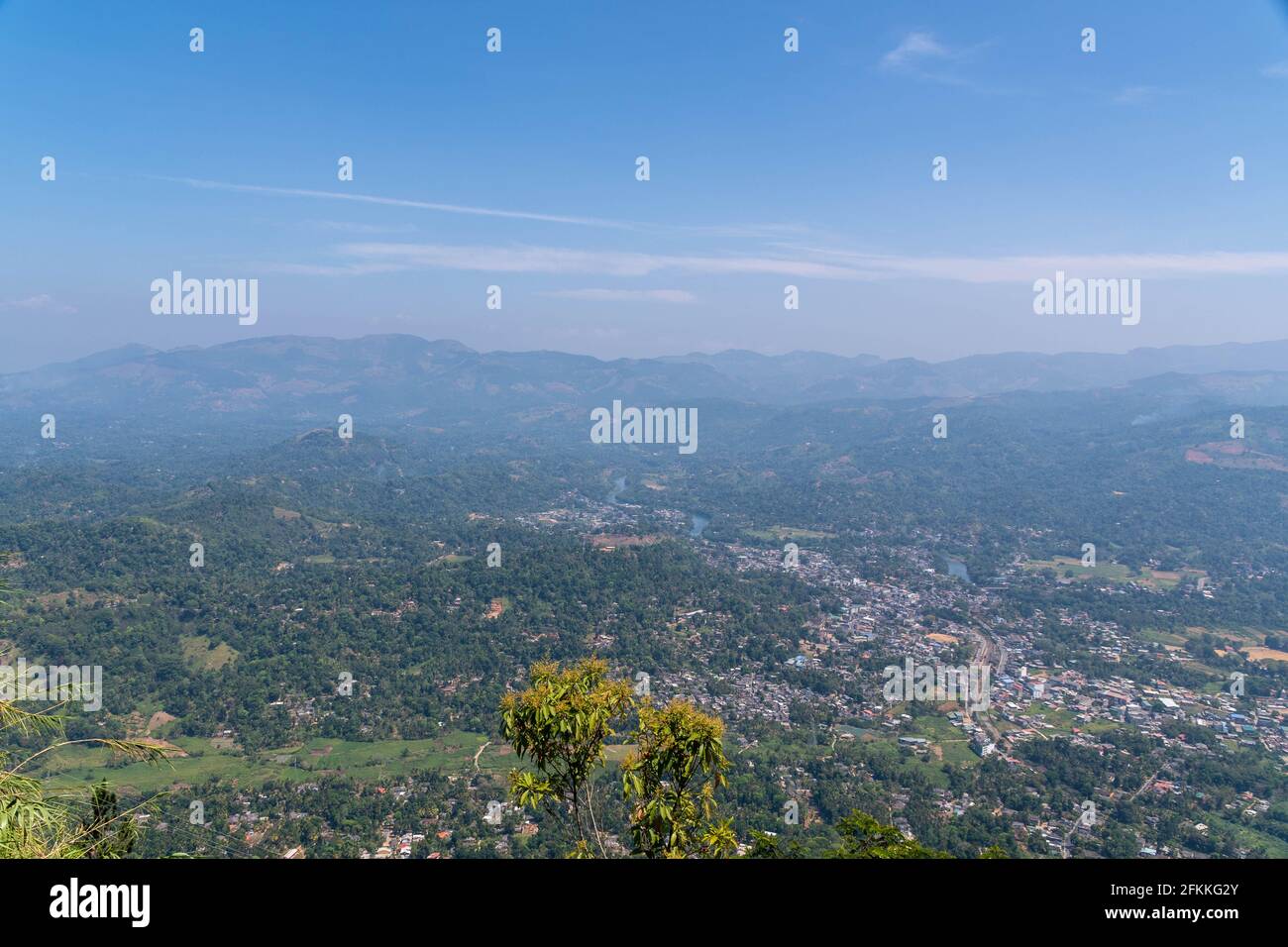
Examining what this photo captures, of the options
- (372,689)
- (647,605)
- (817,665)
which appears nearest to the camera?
(372,689)

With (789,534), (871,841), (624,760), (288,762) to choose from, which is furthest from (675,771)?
(789,534)

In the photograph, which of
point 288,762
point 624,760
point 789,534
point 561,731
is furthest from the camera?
point 789,534

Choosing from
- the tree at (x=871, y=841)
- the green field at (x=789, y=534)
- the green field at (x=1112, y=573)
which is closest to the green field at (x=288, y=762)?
the tree at (x=871, y=841)

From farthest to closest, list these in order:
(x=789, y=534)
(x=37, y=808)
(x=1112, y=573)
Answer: (x=789, y=534) → (x=1112, y=573) → (x=37, y=808)

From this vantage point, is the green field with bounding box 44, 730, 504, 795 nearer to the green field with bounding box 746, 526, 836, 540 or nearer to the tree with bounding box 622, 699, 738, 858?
the tree with bounding box 622, 699, 738, 858

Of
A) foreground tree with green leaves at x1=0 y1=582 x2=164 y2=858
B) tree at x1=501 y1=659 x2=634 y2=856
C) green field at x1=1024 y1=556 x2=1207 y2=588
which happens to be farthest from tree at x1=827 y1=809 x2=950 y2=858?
green field at x1=1024 y1=556 x2=1207 y2=588

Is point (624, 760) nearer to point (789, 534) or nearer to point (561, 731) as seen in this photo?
point (561, 731)
